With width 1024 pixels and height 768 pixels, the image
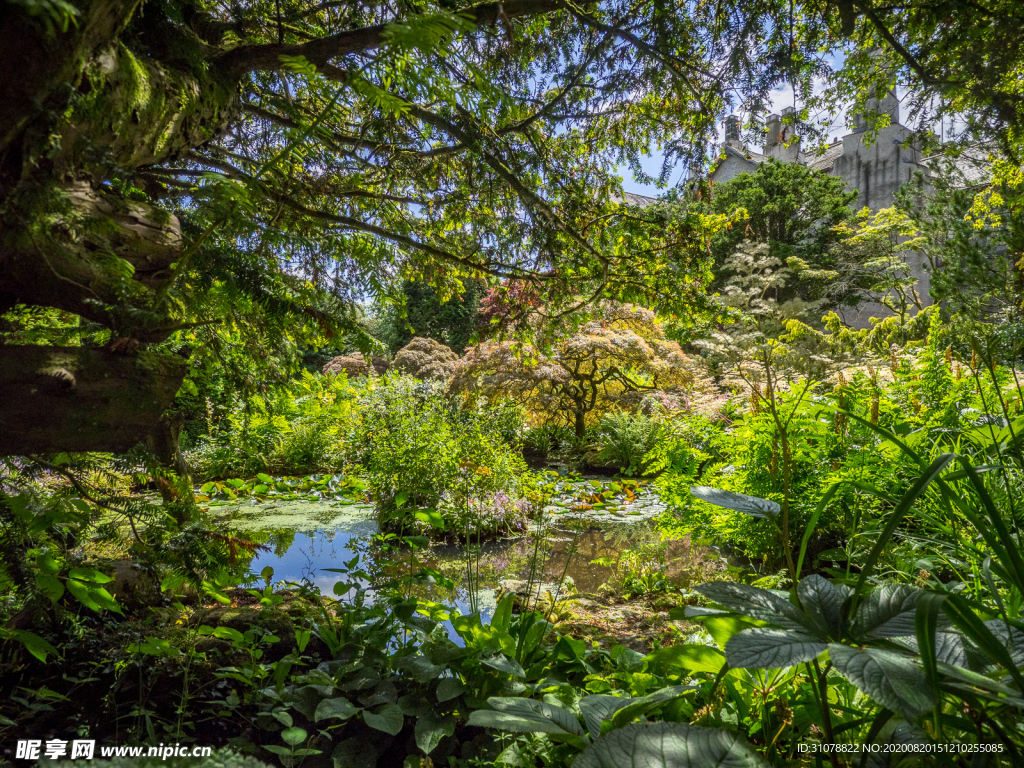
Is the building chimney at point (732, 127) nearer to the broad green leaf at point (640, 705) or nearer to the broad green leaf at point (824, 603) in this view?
the broad green leaf at point (824, 603)

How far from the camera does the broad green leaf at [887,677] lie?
1.69 ft

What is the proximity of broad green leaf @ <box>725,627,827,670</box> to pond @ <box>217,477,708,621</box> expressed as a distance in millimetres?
1637

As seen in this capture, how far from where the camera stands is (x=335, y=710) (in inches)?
46.4

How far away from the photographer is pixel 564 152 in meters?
2.35

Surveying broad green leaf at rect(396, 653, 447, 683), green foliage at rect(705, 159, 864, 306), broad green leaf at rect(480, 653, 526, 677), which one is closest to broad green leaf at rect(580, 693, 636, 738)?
broad green leaf at rect(480, 653, 526, 677)

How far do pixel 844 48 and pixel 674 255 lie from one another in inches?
36.1

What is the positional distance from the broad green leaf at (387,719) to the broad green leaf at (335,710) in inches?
1.4

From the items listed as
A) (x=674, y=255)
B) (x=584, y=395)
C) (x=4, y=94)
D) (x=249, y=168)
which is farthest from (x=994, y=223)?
(x=4, y=94)

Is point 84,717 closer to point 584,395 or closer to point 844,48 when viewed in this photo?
point 844,48

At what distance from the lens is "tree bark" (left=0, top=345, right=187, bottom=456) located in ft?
2.67

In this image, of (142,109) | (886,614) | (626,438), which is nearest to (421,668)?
(886,614)

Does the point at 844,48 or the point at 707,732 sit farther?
the point at 844,48

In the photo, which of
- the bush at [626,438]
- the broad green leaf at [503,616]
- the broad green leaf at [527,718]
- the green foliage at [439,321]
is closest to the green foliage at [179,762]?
the broad green leaf at [527,718]

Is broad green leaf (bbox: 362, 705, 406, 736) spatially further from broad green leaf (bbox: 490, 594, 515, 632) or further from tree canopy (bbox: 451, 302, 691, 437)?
tree canopy (bbox: 451, 302, 691, 437)
